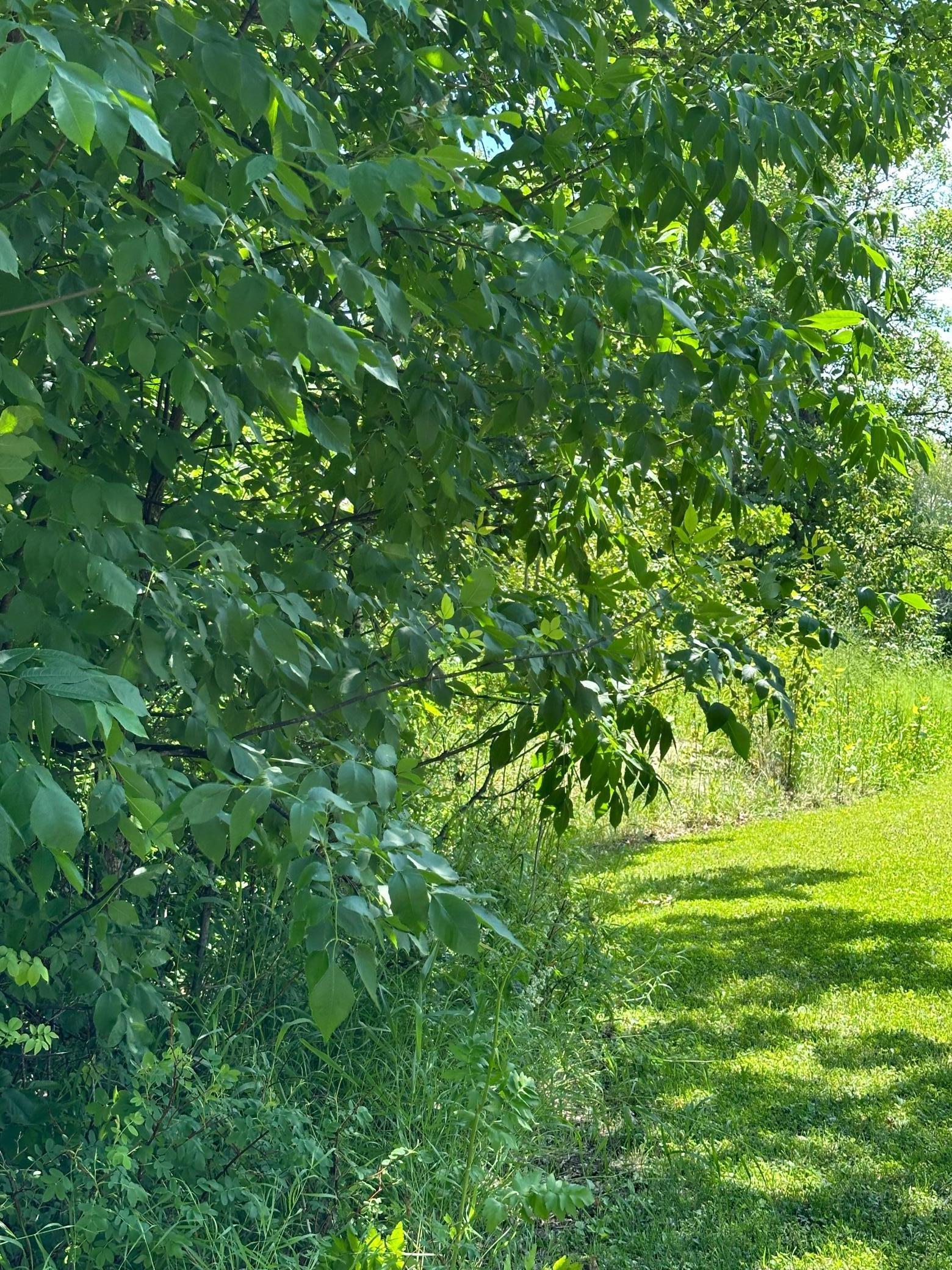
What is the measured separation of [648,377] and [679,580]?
7.75 feet

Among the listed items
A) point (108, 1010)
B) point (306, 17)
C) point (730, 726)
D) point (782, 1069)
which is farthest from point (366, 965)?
point (782, 1069)

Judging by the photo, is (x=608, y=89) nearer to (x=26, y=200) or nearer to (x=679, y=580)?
(x=26, y=200)

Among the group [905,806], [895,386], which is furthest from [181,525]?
[895,386]

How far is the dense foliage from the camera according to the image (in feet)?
5.87

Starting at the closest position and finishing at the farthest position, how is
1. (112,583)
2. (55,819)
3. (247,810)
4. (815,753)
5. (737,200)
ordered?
1. (55,819)
2. (247,810)
3. (112,583)
4. (737,200)
5. (815,753)

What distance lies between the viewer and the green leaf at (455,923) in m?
1.63

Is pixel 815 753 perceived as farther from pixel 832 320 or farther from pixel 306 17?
pixel 306 17

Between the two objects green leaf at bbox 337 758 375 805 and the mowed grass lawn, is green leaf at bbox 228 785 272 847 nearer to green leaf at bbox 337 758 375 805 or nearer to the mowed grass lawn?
green leaf at bbox 337 758 375 805

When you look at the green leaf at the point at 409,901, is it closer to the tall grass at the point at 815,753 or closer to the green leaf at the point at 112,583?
the green leaf at the point at 112,583

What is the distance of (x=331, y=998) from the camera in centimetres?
159

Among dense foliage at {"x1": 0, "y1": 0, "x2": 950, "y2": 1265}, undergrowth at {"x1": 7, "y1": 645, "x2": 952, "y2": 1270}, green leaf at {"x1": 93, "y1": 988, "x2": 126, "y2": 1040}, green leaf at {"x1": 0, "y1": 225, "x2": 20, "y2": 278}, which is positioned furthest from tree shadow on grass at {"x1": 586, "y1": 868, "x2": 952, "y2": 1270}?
green leaf at {"x1": 0, "y1": 225, "x2": 20, "y2": 278}

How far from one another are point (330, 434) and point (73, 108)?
1.07 metres

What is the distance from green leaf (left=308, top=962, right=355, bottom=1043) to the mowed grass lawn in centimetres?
223

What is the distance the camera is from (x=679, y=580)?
4852 mm
